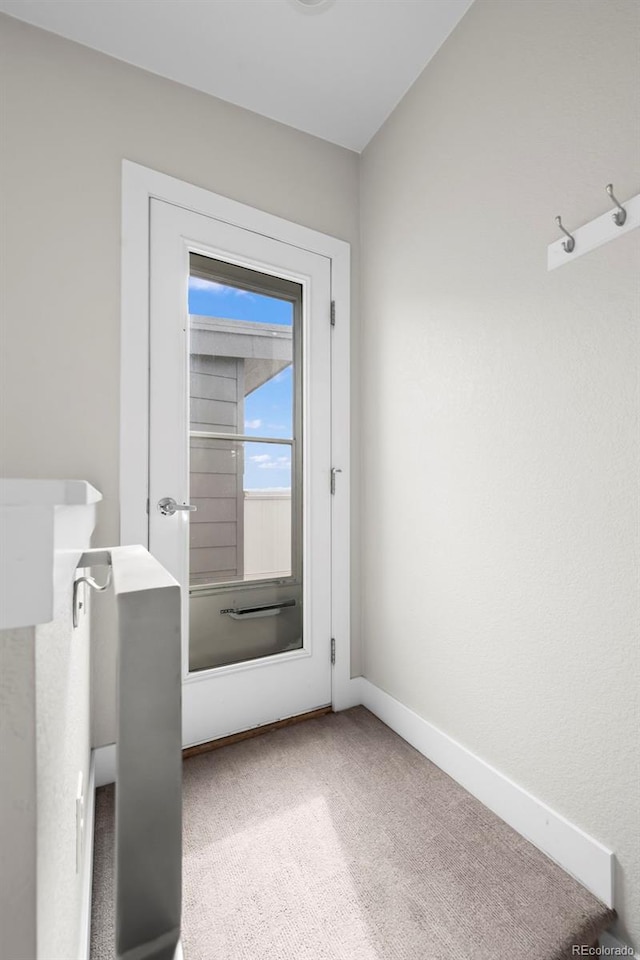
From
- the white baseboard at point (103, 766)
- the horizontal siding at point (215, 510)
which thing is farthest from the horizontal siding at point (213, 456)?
the white baseboard at point (103, 766)

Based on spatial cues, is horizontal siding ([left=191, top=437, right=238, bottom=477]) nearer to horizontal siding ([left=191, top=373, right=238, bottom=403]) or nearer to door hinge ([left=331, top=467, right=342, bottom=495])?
horizontal siding ([left=191, top=373, right=238, bottom=403])

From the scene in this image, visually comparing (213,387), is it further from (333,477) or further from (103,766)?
(103,766)

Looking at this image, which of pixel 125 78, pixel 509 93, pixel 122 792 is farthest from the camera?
pixel 125 78

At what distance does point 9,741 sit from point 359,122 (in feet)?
7.61

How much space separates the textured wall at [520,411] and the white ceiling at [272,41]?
0.12m

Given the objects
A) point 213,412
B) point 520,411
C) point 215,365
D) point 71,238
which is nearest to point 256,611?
point 213,412

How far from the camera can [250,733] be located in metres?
1.72

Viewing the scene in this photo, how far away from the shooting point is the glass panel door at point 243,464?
1695 mm

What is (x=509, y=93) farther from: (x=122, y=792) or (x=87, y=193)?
(x=122, y=792)

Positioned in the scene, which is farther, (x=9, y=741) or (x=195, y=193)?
(x=195, y=193)

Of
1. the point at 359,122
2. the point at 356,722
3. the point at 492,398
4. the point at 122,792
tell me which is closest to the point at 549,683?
the point at 492,398

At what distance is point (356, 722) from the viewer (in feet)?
5.98

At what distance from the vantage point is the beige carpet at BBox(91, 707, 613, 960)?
94cm

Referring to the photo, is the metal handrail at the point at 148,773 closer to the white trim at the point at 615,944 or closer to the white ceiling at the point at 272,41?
the white trim at the point at 615,944
